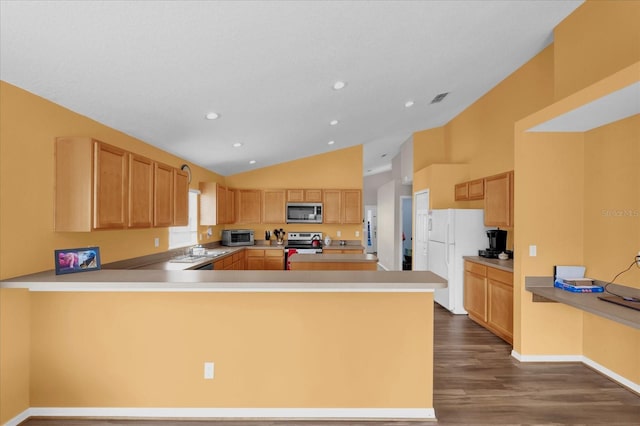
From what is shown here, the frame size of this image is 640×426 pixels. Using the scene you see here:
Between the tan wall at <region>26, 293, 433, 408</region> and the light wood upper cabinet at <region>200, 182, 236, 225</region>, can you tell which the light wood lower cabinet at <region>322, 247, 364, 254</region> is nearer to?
the light wood upper cabinet at <region>200, 182, 236, 225</region>

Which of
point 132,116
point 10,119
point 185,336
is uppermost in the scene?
point 132,116

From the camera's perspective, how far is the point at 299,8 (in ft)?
6.41

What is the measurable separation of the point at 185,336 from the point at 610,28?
443cm

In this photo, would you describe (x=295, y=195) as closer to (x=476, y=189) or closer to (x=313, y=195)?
(x=313, y=195)

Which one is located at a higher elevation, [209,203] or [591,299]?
[209,203]

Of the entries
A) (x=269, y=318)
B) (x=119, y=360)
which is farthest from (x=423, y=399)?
(x=119, y=360)

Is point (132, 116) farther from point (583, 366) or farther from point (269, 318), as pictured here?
point (583, 366)

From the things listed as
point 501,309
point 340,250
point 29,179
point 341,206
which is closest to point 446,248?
point 501,309

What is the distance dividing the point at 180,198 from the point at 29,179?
169 centimetres

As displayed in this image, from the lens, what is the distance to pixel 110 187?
2695mm

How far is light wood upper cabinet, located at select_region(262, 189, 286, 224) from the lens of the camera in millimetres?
6742

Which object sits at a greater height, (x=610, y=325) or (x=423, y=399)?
(x=610, y=325)

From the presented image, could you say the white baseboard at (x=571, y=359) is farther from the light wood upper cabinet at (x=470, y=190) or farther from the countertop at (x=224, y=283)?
the light wood upper cabinet at (x=470, y=190)

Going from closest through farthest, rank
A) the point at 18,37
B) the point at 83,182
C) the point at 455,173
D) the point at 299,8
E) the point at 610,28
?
1. the point at 18,37
2. the point at 299,8
3. the point at 83,182
4. the point at 610,28
5. the point at 455,173
